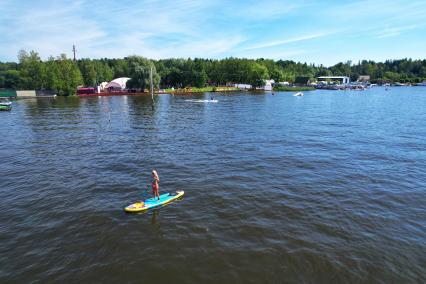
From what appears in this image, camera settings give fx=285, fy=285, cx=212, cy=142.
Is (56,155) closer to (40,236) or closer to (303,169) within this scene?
(40,236)

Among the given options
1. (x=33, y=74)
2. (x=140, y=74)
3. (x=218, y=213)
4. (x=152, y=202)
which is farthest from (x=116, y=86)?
(x=218, y=213)

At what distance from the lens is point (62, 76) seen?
140 m

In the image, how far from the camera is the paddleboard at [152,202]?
799 inches

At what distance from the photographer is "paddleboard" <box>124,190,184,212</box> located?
66.6 ft

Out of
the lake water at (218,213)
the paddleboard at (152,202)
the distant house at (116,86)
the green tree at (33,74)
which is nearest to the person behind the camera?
→ the lake water at (218,213)

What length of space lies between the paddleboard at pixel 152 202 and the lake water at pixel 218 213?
1.82 ft

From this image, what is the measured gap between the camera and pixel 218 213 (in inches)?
795

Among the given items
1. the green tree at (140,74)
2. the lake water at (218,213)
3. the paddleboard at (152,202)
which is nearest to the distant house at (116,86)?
the green tree at (140,74)

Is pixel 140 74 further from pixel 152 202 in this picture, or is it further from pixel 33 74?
pixel 152 202

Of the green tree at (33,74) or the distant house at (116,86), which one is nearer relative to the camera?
the green tree at (33,74)

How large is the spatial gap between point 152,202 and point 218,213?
4978 millimetres

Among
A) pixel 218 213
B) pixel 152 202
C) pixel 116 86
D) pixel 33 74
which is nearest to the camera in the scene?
pixel 218 213

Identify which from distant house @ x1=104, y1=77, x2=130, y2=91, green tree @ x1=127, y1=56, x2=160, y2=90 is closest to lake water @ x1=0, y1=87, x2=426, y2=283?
green tree @ x1=127, y1=56, x2=160, y2=90

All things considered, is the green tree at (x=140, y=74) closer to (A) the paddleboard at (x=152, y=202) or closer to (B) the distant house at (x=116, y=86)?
(B) the distant house at (x=116, y=86)
